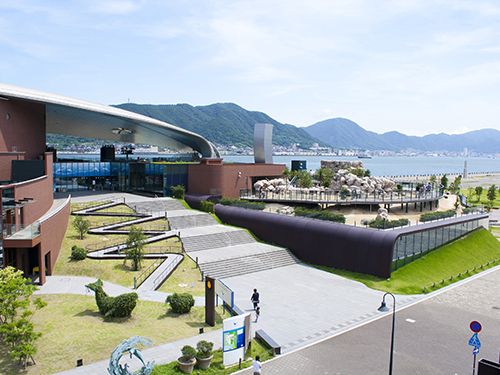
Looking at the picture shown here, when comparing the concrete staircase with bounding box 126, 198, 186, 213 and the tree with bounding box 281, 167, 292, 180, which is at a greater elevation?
the tree with bounding box 281, 167, 292, 180

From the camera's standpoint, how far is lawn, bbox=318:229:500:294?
23.7 m

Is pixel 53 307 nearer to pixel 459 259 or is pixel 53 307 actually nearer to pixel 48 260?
pixel 48 260

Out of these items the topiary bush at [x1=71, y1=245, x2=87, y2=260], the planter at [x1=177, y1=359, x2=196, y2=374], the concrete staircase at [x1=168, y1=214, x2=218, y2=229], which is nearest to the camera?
the planter at [x1=177, y1=359, x2=196, y2=374]

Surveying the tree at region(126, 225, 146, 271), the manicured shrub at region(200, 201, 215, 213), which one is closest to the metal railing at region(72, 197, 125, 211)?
the manicured shrub at region(200, 201, 215, 213)

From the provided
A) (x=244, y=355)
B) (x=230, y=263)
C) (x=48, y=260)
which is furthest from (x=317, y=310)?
(x=48, y=260)

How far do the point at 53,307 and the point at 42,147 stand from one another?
21.7m

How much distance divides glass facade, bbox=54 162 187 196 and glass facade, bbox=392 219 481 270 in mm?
26913

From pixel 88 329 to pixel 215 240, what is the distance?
1595cm

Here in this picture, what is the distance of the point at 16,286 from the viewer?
12.5 meters

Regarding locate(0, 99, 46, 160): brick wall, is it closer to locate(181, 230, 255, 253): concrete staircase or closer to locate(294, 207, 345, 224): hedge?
locate(181, 230, 255, 253): concrete staircase

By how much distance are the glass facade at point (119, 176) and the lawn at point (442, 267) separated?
22.7 meters

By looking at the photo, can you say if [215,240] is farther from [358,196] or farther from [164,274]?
[358,196]

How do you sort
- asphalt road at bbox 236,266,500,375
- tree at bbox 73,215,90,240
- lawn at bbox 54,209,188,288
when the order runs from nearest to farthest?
asphalt road at bbox 236,266,500,375, lawn at bbox 54,209,188,288, tree at bbox 73,215,90,240

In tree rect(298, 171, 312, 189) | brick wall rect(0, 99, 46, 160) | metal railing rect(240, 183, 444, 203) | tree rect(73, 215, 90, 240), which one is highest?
brick wall rect(0, 99, 46, 160)
